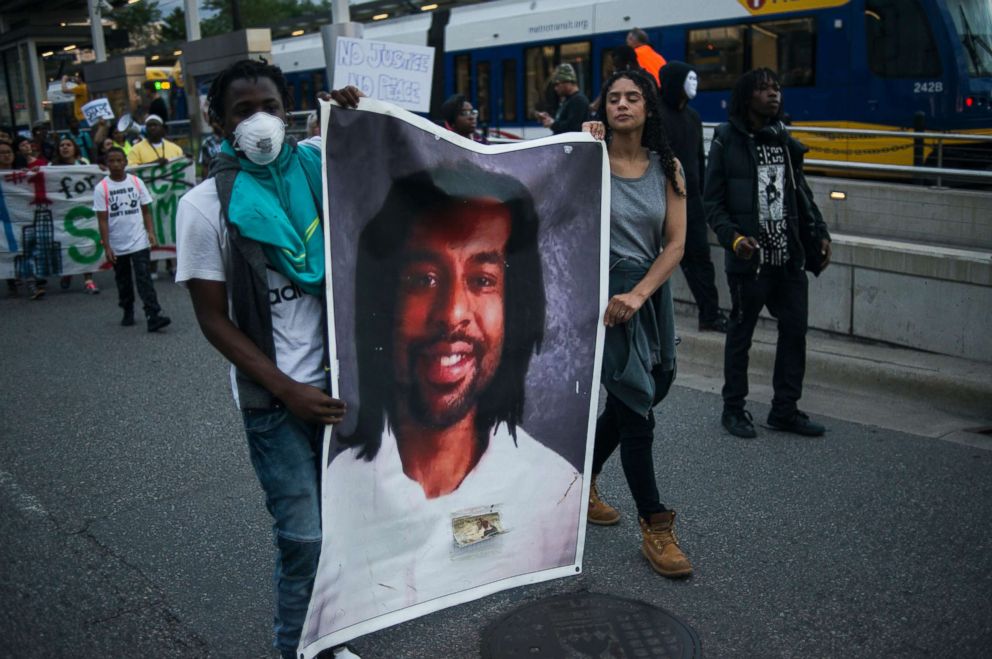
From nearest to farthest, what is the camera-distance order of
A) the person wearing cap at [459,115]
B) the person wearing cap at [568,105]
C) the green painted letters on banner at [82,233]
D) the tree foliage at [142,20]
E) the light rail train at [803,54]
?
the person wearing cap at [459,115] < the person wearing cap at [568,105] < the green painted letters on banner at [82,233] < the light rail train at [803,54] < the tree foliage at [142,20]

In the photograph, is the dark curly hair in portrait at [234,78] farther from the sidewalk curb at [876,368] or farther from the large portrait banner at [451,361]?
the sidewalk curb at [876,368]

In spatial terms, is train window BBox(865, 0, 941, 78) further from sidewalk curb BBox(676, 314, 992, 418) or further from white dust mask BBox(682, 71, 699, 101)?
sidewalk curb BBox(676, 314, 992, 418)

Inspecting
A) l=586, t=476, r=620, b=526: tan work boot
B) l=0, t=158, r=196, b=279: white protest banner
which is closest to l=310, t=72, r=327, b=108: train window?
l=0, t=158, r=196, b=279: white protest banner

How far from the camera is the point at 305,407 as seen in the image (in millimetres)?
2834

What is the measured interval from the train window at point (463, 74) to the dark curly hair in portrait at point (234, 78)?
17.8 meters

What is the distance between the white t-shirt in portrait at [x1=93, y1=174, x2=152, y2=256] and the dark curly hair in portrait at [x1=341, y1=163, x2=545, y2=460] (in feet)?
23.6

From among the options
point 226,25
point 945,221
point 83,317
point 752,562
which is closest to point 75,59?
point 226,25

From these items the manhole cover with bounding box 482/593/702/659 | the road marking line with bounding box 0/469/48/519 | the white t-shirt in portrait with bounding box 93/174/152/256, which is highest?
the white t-shirt in portrait with bounding box 93/174/152/256

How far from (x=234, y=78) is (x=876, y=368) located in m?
4.92

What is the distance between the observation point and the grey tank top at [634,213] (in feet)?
13.1

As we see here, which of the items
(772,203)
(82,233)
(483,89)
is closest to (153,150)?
(82,233)

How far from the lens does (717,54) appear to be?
51.8 ft

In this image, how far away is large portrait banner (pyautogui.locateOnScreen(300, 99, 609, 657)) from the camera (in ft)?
9.84

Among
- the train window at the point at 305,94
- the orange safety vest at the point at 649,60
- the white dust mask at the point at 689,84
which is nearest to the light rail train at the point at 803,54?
the orange safety vest at the point at 649,60
